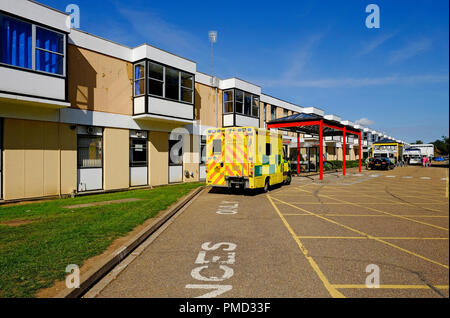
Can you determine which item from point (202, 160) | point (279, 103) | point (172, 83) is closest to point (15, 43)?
point (172, 83)

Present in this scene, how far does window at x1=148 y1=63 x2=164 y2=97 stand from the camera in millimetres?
16219

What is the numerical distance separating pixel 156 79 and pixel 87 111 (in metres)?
4.42

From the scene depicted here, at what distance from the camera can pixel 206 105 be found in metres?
21.4

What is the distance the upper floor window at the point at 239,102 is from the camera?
74.4ft

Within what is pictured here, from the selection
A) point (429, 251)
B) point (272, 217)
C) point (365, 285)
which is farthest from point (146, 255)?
point (429, 251)

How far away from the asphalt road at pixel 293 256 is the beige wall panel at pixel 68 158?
707 cm

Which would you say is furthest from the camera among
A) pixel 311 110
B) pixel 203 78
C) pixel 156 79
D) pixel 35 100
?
pixel 311 110

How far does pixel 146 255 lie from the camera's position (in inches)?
216

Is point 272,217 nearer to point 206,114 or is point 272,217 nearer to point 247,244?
point 247,244

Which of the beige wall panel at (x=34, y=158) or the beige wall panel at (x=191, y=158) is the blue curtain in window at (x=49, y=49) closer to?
the beige wall panel at (x=34, y=158)

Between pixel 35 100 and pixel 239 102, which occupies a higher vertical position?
pixel 239 102

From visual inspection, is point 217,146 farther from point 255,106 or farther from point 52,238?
point 255,106

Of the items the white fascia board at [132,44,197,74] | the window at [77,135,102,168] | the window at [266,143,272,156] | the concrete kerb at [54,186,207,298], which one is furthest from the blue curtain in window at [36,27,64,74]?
the window at [266,143,272,156]

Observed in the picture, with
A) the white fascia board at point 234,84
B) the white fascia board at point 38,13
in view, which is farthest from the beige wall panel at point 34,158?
the white fascia board at point 234,84
